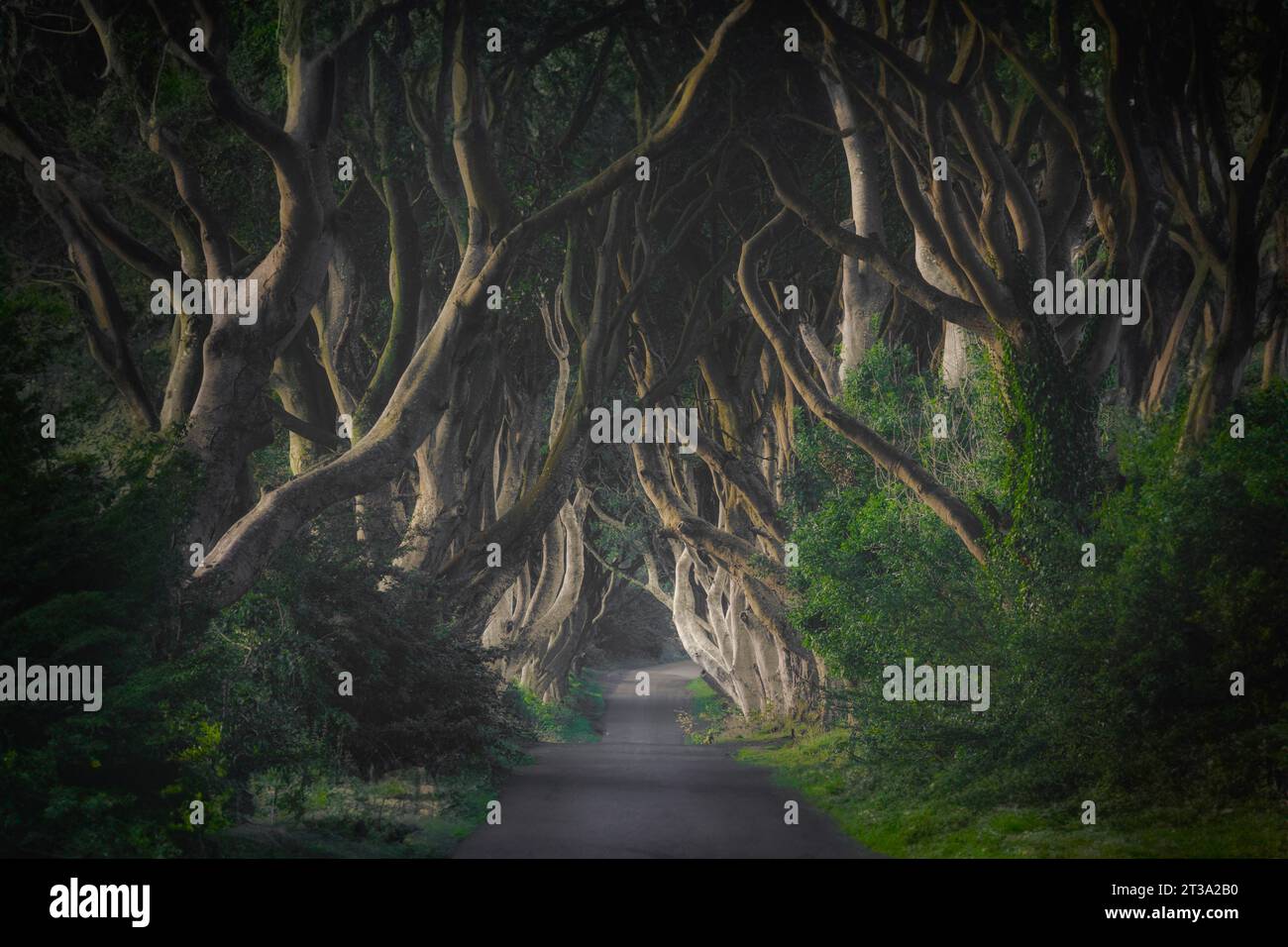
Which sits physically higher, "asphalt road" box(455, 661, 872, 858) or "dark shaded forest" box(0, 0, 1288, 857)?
"dark shaded forest" box(0, 0, 1288, 857)

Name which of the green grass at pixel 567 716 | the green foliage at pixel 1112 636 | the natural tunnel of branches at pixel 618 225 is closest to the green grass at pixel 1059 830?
the green foliage at pixel 1112 636

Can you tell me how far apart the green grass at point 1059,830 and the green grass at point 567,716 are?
1537 cm

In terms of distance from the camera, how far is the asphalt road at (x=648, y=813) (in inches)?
561

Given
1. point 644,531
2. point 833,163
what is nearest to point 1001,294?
point 833,163

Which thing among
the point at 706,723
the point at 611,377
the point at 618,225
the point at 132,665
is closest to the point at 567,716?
the point at 706,723

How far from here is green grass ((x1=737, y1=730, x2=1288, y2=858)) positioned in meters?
12.5

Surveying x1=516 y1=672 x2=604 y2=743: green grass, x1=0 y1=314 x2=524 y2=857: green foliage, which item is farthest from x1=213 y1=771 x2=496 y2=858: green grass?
x1=516 y1=672 x2=604 y2=743: green grass

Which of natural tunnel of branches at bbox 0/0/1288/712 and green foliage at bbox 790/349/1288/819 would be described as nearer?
green foliage at bbox 790/349/1288/819

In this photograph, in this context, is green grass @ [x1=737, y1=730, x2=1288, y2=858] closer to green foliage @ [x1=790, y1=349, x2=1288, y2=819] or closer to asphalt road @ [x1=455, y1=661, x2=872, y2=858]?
green foliage @ [x1=790, y1=349, x2=1288, y2=819]

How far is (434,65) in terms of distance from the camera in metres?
22.0

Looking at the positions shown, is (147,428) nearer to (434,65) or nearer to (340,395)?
(340,395)

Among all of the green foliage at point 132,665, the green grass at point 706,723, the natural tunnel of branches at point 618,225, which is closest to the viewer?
the green foliage at point 132,665

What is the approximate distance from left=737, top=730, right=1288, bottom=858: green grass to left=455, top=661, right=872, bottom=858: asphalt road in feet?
Result: 1.72

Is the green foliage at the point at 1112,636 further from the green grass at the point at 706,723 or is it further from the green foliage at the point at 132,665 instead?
the green grass at the point at 706,723
